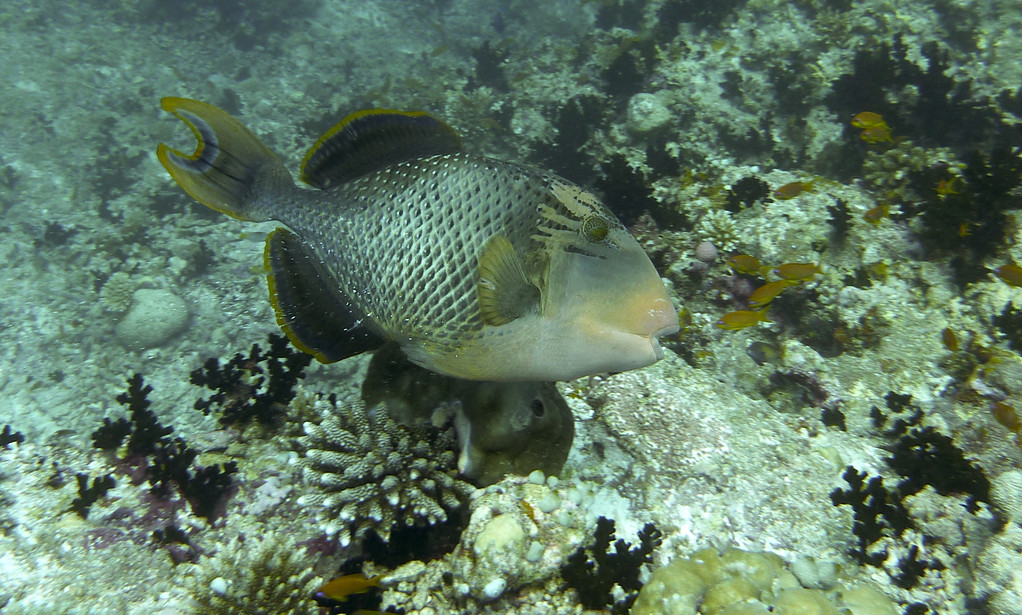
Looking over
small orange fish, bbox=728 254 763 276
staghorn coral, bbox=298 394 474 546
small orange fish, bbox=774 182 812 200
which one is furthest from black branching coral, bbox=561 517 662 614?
small orange fish, bbox=774 182 812 200

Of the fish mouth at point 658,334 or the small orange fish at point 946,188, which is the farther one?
the small orange fish at point 946,188

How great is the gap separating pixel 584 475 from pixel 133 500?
7.47 feet

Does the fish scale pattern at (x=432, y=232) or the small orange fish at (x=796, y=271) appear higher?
the fish scale pattern at (x=432, y=232)

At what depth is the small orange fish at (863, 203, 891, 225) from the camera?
4.08m

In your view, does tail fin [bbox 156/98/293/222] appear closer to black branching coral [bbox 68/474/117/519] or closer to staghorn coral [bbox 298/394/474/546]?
staghorn coral [bbox 298/394/474/546]

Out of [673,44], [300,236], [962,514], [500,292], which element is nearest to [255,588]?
[300,236]

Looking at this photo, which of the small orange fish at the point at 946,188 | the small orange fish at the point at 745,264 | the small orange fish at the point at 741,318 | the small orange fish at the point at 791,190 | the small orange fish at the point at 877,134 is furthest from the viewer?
the small orange fish at the point at 877,134

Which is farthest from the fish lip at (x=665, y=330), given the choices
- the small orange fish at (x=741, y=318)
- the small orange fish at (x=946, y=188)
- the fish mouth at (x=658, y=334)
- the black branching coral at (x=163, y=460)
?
the small orange fish at (x=946, y=188)

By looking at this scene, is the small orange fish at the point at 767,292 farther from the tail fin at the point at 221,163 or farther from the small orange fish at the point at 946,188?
the tail fin at the point at 221,163

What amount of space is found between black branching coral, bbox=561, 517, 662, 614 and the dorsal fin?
182cm

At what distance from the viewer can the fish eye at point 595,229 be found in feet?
5.72

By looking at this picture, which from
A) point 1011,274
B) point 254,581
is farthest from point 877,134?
point 254,581

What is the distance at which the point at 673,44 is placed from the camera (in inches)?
320

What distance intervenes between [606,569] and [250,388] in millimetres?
2170
